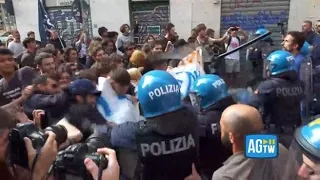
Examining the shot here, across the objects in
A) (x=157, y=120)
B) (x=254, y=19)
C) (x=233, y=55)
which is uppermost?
(x=157, y=120)

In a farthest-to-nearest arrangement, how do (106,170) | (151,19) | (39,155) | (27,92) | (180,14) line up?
(151,19), (180,14), (27,92), (39,155), (106,170)

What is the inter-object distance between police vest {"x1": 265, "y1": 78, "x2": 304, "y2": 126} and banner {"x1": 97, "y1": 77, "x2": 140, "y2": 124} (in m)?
1.41

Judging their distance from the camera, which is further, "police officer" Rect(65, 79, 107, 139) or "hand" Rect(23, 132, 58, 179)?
"police officer" Rect(65, 79, 107, 139)

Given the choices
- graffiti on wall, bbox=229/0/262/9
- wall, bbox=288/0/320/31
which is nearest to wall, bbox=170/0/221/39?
graffiti on wall, bbox=229/0/262/9

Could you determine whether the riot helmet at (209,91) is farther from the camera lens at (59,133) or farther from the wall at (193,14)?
the wall at (193,14)

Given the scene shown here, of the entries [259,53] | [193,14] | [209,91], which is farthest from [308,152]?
[193,14]

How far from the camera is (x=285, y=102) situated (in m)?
3.82

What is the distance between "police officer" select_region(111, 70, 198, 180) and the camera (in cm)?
233

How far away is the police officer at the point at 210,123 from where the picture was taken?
2.84 meters

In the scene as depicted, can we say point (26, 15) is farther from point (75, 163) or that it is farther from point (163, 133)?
point (75, 163)

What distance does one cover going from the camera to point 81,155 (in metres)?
1.66

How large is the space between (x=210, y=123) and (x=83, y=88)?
1078mm

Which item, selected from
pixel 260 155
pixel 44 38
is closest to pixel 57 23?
pixel 44 38

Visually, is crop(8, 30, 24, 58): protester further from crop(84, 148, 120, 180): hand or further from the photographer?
crop(84, 148, 120, 180): hand
